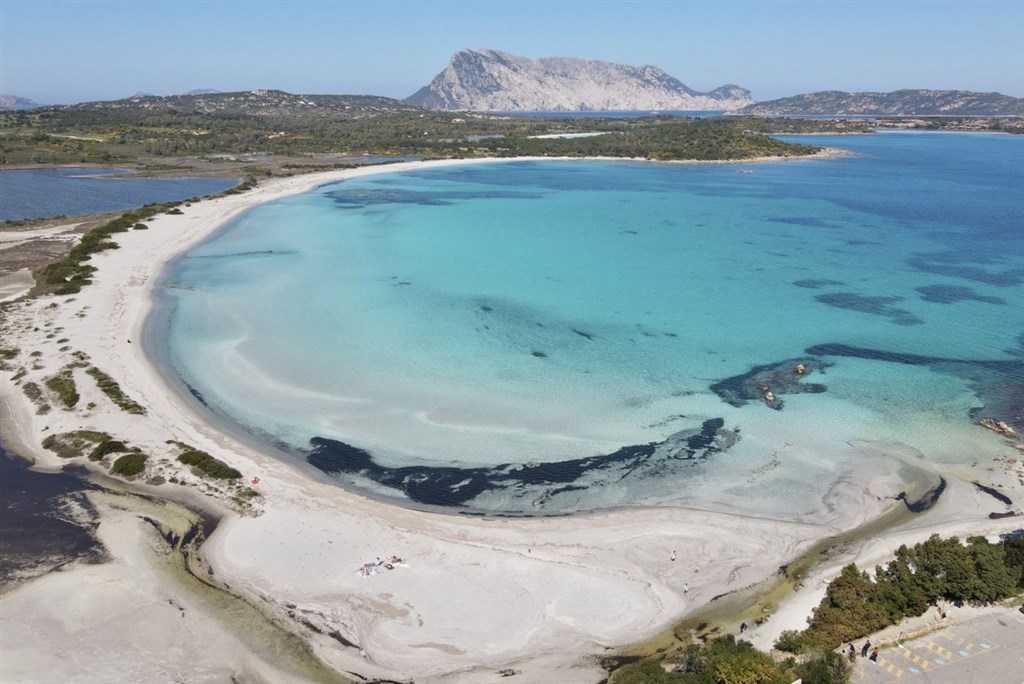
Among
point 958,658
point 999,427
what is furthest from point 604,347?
point 958,658

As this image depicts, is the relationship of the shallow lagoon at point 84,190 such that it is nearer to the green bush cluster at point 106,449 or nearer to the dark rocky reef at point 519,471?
the green bush cluster at point 106,449

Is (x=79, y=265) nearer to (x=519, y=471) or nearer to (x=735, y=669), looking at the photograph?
(x=519, y=471)

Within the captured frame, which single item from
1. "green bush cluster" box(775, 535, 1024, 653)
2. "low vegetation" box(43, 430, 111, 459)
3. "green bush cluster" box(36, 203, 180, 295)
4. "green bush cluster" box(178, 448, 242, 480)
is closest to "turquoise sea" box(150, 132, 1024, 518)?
"green bush cluster" box(178, 448, 242, 480)

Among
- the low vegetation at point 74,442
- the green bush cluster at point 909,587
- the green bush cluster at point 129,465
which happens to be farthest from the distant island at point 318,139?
the green bush cluster at point 909,587

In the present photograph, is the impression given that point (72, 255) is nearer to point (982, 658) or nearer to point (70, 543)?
point (70, 543)

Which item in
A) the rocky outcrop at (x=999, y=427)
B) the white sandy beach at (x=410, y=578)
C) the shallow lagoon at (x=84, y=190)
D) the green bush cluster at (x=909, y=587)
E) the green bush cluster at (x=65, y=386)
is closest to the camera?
the white sandy beach at (x=410, y=578)

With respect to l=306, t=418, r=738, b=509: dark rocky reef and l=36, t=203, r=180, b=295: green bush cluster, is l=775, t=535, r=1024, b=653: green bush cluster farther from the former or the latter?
l=36, t=203, r=180, b=295: green bush cluster
